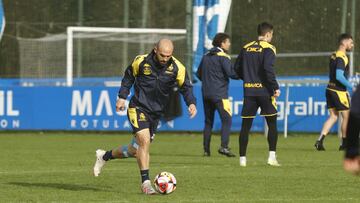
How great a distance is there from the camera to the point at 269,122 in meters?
15.3

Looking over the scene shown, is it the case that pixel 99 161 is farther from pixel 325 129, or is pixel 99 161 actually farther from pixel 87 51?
pixel 87 51

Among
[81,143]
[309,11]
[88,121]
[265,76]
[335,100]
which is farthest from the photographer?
[309,11]

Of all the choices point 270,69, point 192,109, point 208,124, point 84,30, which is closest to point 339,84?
point 208,124

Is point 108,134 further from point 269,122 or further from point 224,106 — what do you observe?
point 269,122

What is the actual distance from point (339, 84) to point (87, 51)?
38.3ft

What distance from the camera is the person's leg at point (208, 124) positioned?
17.8 m

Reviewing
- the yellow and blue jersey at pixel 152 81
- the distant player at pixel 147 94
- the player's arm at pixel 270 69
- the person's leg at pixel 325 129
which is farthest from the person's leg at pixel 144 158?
the person's leg at pixel 325 129

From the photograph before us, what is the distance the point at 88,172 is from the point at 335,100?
6688 millimetres

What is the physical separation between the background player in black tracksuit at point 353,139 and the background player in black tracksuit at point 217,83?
445 inches

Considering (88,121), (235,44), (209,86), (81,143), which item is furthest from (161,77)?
(235,44)

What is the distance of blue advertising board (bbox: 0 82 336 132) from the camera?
2531 cm

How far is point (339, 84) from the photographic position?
1919 cm

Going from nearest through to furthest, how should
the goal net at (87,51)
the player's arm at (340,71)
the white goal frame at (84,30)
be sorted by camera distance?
the player's arm at (340,71) < the white goal frame at (84,30) < the goal net at (87,51)

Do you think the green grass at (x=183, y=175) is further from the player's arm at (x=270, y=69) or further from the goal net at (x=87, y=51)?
the goal net at (x=87, y=51)
